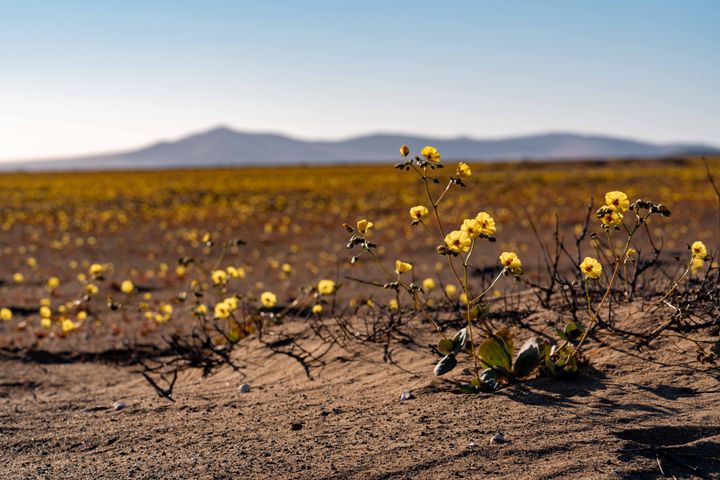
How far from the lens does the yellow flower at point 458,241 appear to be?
3.57 m

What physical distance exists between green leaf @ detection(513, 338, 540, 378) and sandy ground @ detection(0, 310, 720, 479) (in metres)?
0.08

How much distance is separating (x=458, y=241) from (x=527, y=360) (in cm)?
89

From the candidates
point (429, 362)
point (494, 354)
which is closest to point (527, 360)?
point (494, 354)

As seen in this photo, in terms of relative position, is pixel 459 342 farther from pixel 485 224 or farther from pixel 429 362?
pixel 485 224

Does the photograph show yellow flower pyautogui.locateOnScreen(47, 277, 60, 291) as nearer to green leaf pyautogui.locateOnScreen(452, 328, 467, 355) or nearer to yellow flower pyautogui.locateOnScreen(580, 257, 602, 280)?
green leaf pyautogui.locateOnScreen(452, 328, 467, 355)

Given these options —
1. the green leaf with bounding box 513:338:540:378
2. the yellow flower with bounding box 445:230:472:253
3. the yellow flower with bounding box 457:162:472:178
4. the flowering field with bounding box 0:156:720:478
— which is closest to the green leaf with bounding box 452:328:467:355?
the flowering field with bounding box 0:156:720:478

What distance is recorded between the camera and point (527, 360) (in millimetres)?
3957

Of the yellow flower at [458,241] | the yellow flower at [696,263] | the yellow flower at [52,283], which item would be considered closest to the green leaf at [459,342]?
the yellow flower at [458,241]

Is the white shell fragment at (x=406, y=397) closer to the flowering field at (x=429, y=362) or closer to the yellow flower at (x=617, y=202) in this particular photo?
the flowering field at (x=429, y=362)

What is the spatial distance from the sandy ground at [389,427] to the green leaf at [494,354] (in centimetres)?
16

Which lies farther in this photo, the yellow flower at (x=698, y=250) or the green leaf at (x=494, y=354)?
the green leaf at (x=494, y=354)

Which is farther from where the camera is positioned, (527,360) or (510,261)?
(527,360)

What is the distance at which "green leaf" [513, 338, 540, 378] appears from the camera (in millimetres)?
3953

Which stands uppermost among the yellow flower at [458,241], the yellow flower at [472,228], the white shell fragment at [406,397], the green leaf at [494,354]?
the yellow flower at [472,228]
